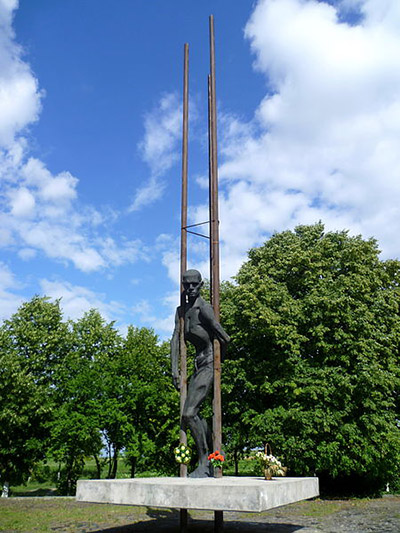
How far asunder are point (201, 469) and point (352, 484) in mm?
17119

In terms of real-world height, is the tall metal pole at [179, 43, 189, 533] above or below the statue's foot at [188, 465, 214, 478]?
above

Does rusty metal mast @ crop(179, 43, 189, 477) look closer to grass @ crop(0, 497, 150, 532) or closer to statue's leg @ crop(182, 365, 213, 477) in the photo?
statue's leg @ crop(182, 365, 213, 477)

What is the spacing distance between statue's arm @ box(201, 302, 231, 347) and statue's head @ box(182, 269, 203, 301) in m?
0.36

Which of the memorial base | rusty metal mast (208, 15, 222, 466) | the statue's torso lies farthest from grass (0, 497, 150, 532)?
the statue's torso

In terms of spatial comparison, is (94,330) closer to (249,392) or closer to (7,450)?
(7,450)

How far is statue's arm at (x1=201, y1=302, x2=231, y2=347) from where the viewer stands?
9352 mm

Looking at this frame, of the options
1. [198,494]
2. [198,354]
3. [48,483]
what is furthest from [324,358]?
[48,483]

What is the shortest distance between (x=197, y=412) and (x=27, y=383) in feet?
65.9

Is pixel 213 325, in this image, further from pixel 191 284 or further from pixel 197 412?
pixel 197 412

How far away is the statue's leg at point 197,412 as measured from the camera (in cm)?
912

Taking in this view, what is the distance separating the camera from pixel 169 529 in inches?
406

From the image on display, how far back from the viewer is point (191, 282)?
944cm

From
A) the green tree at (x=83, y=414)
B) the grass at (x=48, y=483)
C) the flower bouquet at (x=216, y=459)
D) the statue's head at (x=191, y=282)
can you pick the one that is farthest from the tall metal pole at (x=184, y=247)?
the grass at (x=48, y=483)

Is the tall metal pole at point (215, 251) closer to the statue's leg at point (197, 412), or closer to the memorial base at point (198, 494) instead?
the statue's leg at point (197, 412)
